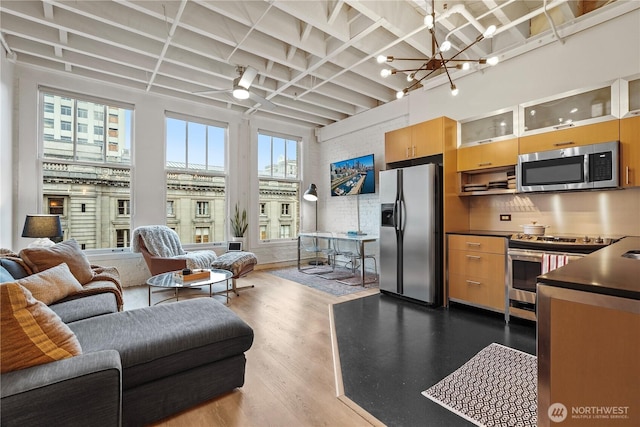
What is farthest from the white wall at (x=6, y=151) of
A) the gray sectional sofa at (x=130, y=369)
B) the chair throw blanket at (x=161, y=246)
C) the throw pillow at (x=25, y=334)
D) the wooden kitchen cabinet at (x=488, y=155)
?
the wooden kitchen cabinet at (x=488, y=155)

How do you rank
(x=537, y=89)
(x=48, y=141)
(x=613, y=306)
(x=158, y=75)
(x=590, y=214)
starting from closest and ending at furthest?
(x=613, y=306) → (x=590, y=214) → (x=537, y=89) → (x=48, y=141) → (x=158, y=75)

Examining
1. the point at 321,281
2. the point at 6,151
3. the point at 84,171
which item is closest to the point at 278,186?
the point at 321,281

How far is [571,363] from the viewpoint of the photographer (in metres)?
0.89

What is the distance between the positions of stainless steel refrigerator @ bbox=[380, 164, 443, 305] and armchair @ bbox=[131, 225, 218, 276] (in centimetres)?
253

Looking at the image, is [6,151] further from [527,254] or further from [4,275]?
[527,254]

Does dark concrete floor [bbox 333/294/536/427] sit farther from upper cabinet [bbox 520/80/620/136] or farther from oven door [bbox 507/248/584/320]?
upper cabinet [bbox 520/80/620/136]

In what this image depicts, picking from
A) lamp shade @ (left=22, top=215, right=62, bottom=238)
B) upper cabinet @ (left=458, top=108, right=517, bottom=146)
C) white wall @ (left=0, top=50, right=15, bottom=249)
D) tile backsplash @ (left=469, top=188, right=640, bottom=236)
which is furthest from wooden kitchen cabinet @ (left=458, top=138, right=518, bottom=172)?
white wall @ (left=0, top=50, right=15, bottom=249)

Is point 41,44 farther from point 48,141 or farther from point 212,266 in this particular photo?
point 212,266

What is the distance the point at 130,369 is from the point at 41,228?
9.30 ft

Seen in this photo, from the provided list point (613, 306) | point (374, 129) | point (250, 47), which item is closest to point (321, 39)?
point (250, 47)

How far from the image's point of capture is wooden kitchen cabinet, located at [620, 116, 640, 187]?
99.2 inches

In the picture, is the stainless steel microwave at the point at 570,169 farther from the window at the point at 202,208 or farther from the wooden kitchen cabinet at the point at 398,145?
the window at the point at 202,208

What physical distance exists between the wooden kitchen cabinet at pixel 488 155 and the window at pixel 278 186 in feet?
12.0

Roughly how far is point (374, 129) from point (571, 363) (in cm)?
506
